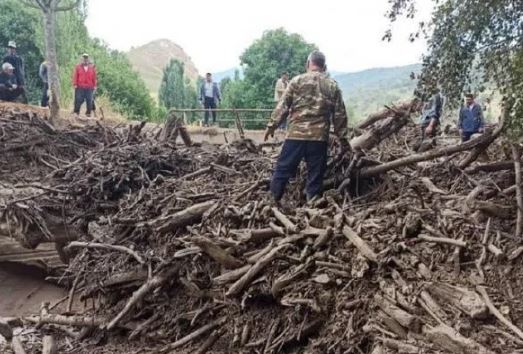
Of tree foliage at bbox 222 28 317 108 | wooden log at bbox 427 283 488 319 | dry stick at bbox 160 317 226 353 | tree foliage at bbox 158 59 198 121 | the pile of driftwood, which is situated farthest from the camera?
tree foliage at bbox 158 59 198 121

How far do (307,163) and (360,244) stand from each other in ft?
6.54

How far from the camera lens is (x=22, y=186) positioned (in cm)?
966

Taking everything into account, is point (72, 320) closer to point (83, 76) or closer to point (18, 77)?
point (83, 76)

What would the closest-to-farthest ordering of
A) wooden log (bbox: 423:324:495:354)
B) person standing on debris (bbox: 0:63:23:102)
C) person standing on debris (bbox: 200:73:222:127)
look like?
wooden log (bbox: 423:324:495:354) < person standing on debris (bbox: 0:63:23:102) < person standing on debris (bbox: 200:73:222:127)

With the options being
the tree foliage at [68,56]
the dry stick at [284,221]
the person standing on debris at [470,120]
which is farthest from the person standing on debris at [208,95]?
the dry stick at [284,221]

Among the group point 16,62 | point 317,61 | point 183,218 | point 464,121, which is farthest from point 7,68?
point 464,121

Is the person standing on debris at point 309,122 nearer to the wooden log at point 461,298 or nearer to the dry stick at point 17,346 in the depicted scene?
the wooden log at point 461,298

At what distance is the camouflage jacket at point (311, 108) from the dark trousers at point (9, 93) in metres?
10.8

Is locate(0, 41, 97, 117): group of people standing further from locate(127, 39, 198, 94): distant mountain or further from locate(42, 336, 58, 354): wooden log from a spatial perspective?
locate(127, 39, 198, 94): distant mountain

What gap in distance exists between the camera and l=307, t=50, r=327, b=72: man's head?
6.62 metres

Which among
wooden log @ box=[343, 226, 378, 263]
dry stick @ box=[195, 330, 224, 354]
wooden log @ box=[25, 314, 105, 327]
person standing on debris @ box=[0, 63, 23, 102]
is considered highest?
person standing on debris @ box=[0, 63, 23, 102]

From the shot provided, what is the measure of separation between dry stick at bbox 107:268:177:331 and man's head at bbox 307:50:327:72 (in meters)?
2.47

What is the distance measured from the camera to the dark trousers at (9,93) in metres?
15.5

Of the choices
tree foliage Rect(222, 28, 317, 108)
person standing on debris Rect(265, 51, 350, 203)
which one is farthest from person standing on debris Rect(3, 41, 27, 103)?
person standing on debris Rect(265, 51, 350, 203)
